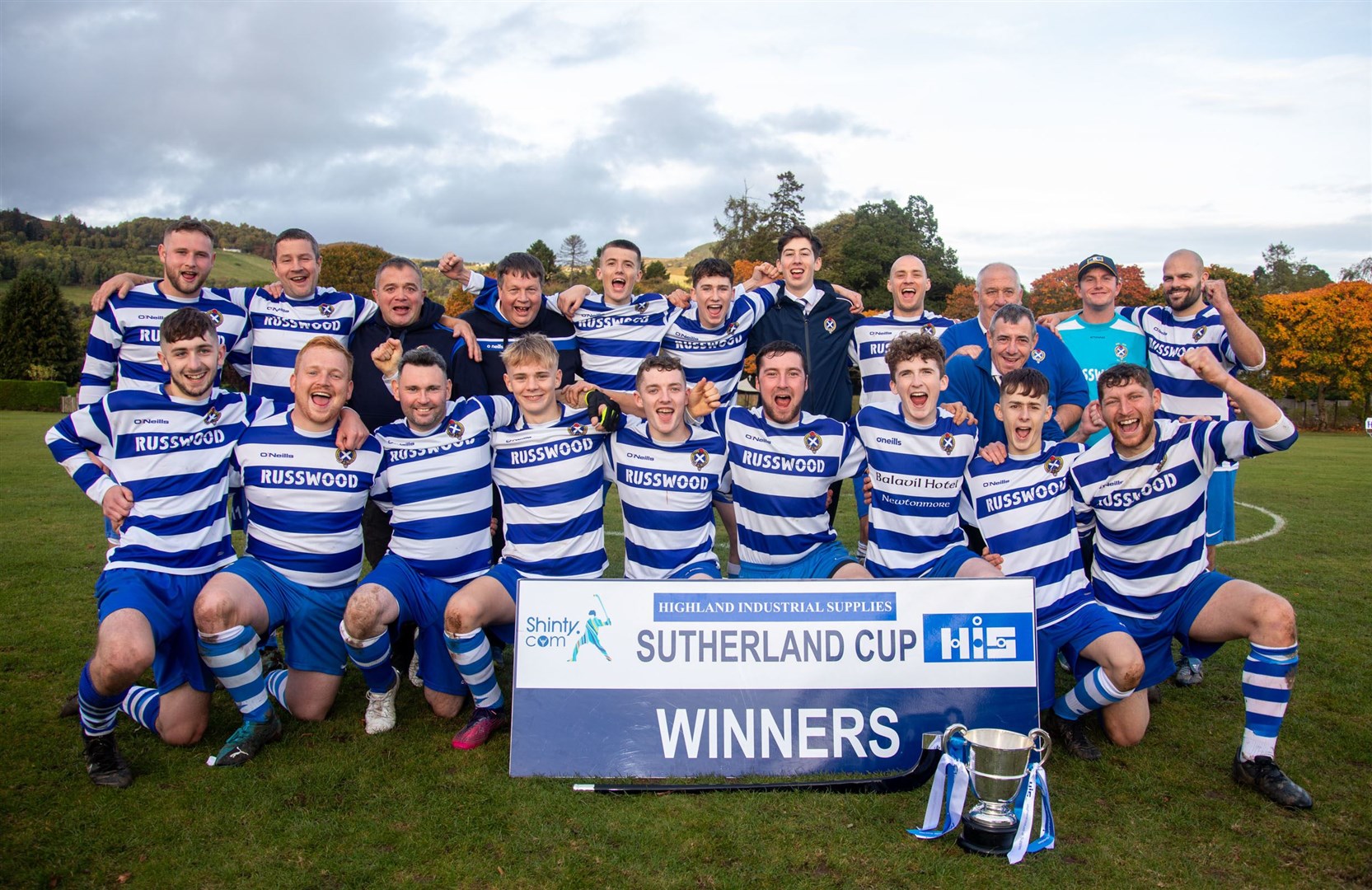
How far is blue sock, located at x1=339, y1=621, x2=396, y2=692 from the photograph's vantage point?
3938 mm

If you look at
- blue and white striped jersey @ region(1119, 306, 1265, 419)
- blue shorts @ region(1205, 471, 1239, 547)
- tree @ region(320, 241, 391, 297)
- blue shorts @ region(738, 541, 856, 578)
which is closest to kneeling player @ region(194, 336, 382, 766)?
blue shorts @ region(738, 541, 856, 578)

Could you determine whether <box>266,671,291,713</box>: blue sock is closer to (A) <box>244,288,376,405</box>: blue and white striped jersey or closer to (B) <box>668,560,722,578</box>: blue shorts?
(A) <box>244,288,376,405</box>: blue and white striped jersey

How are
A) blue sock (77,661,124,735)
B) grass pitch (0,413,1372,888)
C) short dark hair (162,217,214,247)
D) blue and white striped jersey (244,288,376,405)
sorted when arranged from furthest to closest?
blue and white striped jersey (244,288,376,405)
short dark hair (162,217,214,247)
blue sock (77,661,124,735)
grass pitch (0,413,1372,888)

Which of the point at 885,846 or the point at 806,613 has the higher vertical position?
the point at 806,613

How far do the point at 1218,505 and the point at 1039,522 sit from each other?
2033 millimetres

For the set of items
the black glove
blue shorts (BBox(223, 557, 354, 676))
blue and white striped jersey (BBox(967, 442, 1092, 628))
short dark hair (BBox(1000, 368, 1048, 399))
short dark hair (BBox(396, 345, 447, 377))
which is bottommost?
blue shorts (BBox(223, 557, 354, 676))

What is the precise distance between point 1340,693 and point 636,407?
4.14m

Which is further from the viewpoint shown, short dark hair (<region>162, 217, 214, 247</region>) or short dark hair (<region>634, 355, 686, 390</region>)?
short dark hair (<region>162, 217, 214, 247</region>)

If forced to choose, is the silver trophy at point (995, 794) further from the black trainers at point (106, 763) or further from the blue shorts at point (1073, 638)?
the black trainers at point (106, 763)

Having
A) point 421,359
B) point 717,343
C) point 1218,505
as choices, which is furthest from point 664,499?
point 1218,505

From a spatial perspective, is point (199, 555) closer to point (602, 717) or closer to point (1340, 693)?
point (602, 717)

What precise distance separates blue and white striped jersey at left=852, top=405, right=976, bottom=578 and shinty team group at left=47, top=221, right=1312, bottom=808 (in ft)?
0.04

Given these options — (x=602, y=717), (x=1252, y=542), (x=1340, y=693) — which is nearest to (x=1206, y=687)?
(x=1340, y=693)

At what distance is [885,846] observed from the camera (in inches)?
119
